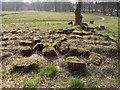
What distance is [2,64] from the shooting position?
15.6ft

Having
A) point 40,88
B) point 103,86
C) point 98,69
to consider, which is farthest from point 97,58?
point 40,88

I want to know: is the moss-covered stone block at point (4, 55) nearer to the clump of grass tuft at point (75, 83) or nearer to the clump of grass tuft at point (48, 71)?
the clump of grass tuft at point (48, 71)

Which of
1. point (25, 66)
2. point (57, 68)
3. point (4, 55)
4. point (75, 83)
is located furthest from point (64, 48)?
point (4, 55)

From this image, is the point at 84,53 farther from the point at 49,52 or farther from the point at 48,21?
the point at 48,21

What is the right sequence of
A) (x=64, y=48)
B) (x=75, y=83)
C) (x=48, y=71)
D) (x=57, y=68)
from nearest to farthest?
1. (x=75, y=83)
2. (x=48, y=71)
3. (x=57, y=68)
4. (x=64, y=48)

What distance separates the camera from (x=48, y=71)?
4203 millimetres

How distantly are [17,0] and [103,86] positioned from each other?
103 metres

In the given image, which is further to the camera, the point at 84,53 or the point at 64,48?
the point at 64,48

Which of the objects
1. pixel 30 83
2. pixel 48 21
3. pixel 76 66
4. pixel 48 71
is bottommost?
pixel 30 83

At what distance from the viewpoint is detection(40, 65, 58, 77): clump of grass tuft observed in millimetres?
4062

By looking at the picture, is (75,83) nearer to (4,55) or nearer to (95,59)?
(95,59)

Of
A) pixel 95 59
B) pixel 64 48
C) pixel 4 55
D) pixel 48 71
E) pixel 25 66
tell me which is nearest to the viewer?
pixel 48 71

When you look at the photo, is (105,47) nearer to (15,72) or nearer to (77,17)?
(15,72)

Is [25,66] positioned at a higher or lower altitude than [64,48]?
lower
